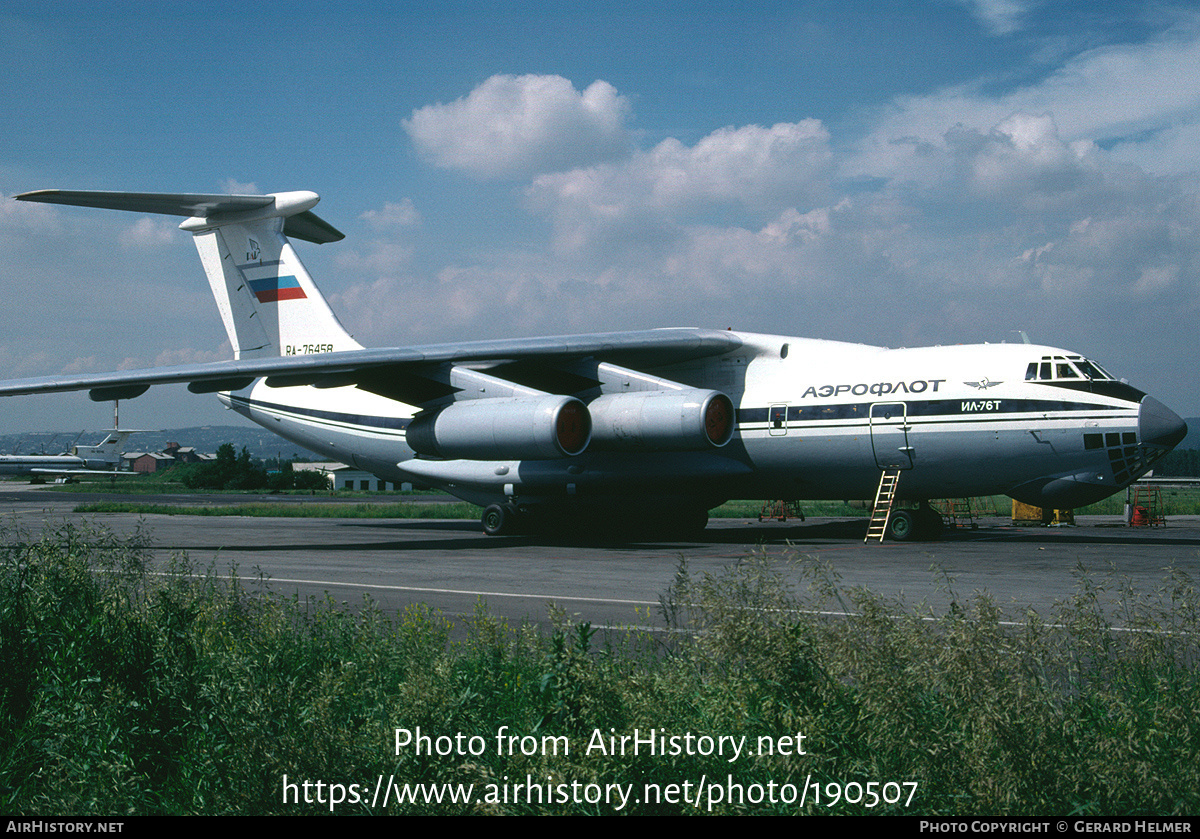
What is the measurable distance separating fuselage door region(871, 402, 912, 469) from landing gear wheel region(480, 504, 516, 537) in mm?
6929

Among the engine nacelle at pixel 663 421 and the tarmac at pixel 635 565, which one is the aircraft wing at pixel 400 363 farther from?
the tarmac at pixel 635 565

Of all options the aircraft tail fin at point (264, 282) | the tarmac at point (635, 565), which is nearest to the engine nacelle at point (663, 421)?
the tarmac at point (635, 565)

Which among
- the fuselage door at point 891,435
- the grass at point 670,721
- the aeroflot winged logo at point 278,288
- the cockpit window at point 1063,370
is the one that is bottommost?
the grass at point 670,721

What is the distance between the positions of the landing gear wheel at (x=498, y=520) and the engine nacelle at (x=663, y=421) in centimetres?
292

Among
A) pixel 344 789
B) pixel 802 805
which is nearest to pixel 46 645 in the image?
pixel 344 789

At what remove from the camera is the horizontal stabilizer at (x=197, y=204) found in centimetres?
1591

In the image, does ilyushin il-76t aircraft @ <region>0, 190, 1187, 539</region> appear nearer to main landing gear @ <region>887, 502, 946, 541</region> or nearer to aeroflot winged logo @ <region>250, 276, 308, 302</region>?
main landing gear @ <region>887, 502, 946, 541</region>

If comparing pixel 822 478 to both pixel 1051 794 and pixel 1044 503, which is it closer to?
pixel 1044 503

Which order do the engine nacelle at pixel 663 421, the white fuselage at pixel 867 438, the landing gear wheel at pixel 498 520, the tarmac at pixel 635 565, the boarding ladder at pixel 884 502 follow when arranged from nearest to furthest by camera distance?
1. the tarmac at pixel 635 565
2. the white fuselage at pixel 867 438
3. the engine nacelle at pixel 663 421
4. the boarding ladder at pixel 884 502
5. the landing gear wheel at pixel 498 520

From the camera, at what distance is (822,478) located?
633 inches

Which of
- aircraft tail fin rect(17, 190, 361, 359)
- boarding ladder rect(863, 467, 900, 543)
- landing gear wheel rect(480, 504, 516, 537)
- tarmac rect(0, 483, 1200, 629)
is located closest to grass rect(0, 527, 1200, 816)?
tarmac rect(0, 483, 1200, 629)

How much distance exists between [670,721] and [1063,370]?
12930 mm

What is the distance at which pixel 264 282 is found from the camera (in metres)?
20.8

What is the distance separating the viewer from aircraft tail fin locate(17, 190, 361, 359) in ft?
65.8
